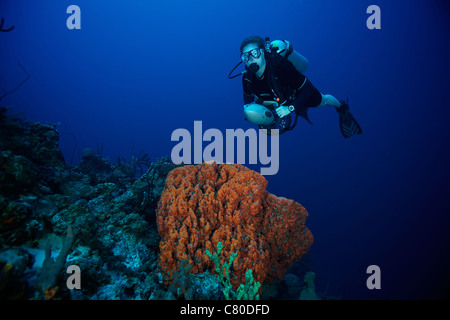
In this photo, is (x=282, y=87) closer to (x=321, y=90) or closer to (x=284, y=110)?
(x=284, y=110)

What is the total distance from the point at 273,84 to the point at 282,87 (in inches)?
15.9

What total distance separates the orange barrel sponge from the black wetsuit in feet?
7.44

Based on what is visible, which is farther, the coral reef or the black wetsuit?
the black wetsuit

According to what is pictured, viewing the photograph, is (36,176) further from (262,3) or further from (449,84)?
(262,3)

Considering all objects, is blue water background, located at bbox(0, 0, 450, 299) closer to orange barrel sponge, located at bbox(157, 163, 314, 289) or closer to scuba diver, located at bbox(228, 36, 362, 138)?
orange barrel sponge, located at bbox(157, 163, 314, 289)

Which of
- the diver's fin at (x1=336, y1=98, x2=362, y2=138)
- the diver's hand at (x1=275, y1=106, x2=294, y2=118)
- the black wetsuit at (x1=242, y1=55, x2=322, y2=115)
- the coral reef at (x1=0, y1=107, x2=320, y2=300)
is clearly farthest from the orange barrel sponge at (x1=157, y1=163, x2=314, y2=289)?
the diver's fin at (x1=336, y1=98, x2=362, y2=138)

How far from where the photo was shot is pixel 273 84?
14.8 ft

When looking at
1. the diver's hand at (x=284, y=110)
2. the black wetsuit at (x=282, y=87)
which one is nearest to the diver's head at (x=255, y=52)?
the black wetsuit at (x=282, y=87)

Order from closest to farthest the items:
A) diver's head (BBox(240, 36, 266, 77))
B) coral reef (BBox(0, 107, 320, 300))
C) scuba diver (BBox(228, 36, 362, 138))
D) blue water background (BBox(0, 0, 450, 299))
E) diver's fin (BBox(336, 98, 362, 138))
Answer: coral reef (BBox(0, 107, 320, 300)) → scuba diver (BBox(228, 36, 362, 138)) → diver's head (BBox(240, 36, 266, 77)) → diver's fin (BBox(336, 98, 362, 138)) → blue water background (BBox(0, 0, 450, 299))

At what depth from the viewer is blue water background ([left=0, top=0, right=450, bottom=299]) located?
3053 centimetres

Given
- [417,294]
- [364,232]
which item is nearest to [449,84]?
[364,232]

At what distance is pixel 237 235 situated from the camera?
3.04m

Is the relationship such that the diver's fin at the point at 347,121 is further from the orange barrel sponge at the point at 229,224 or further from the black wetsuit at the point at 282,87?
the orange barrel sponge at the point at 229,224
